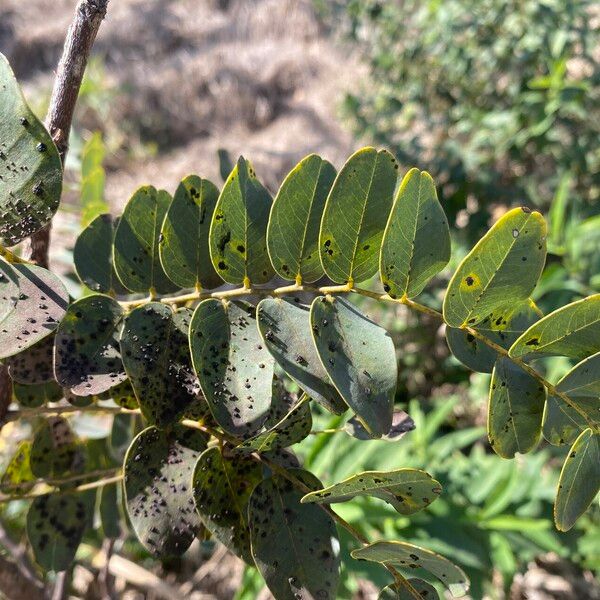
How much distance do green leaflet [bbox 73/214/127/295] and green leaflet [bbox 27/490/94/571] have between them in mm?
225

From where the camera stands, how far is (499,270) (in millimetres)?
482

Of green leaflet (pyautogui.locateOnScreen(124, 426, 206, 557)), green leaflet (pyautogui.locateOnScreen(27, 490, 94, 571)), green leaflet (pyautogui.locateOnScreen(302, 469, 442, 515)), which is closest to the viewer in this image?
green leaflet (pyautogui.locateOnScreen(302, 469, 442, 515))

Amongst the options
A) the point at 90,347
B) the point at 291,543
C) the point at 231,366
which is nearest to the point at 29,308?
the point at 90,347

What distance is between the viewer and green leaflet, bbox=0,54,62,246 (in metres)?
0.48

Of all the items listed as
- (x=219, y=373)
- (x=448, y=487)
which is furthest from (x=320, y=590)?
(x=448, y=487)

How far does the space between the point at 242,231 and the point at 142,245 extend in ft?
0.34

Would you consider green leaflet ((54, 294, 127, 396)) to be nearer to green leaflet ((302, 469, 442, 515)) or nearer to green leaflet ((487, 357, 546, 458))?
green leaflet ((302, 469, 442, 515))

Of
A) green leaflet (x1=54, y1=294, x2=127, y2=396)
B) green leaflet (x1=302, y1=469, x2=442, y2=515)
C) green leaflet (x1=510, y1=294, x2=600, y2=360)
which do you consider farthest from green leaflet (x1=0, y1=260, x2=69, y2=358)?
green leaflet (x1=510, y1=294, x2=600, y2=360)

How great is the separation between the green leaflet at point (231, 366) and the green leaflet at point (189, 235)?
0.17 ft

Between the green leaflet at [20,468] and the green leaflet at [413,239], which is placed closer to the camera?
the green leaflet at [413,239]

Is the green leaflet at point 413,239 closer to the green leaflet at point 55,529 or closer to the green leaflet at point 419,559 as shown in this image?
the green leaflet at point 419,559

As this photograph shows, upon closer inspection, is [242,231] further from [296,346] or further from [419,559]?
[419,559]

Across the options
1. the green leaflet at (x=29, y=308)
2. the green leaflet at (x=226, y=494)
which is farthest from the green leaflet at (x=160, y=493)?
the green leaflet at (x=29, y=308)

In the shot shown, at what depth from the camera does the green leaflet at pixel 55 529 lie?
0.68 m
